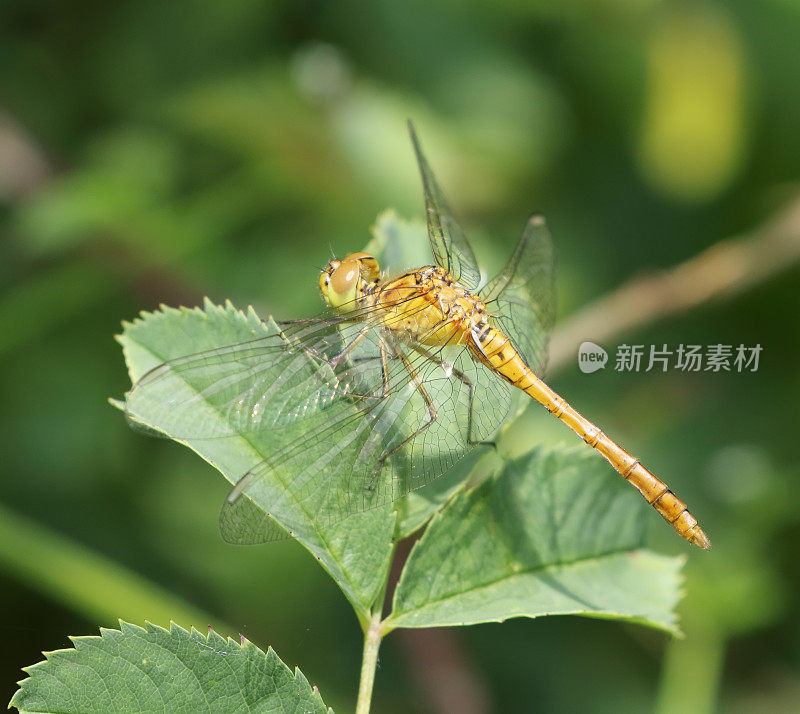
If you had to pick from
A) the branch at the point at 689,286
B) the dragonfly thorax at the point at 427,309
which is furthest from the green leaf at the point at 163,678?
the branch at the point at 689,286

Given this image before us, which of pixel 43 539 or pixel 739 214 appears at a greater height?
pixel 739 214

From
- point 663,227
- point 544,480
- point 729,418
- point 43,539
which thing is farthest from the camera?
point 663,227

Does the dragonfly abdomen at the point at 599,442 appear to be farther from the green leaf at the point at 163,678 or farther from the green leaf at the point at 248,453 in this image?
the green leaf at the point at 163,678

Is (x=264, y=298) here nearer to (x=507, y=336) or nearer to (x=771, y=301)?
(x=507, y=336)

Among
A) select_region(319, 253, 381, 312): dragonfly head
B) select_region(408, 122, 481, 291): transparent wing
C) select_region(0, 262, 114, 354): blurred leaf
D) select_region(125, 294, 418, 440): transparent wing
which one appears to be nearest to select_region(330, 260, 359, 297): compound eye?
select_region(319, 253, 381, 312): dragonfly head

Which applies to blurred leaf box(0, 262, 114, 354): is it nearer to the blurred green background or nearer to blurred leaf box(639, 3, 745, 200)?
the blurred green background

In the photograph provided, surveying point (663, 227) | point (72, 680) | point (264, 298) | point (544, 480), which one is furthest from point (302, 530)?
point (663, 227)
